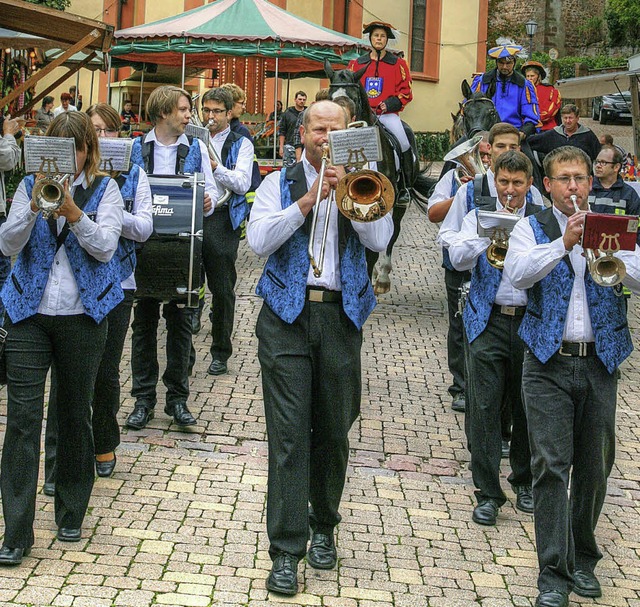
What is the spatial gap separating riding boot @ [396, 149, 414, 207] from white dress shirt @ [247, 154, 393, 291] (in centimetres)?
660

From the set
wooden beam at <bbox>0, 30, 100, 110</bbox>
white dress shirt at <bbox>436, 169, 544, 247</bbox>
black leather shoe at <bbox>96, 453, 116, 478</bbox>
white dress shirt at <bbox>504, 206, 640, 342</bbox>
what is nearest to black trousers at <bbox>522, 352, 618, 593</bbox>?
white dress shirt at <bbox>504, 206, 640, 342</bbox>

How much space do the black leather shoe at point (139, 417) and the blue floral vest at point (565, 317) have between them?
3291mm

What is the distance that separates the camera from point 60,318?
554 centimetres

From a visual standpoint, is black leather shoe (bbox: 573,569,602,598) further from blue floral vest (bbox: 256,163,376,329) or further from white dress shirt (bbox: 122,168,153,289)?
white dress shirt (bbox: 122,168,153,289)

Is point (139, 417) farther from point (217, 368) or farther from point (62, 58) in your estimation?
point (62, 58)

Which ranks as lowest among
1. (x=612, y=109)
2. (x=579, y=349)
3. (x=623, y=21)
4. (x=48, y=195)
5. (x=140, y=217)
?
(x=579, y=349)

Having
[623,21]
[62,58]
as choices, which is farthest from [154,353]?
[623,21]

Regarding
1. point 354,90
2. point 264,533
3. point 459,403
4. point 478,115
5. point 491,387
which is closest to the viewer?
point 264,533

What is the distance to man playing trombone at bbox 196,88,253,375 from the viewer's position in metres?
8.84

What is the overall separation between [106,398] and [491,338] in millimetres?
2242

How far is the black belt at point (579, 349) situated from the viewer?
17.4ft

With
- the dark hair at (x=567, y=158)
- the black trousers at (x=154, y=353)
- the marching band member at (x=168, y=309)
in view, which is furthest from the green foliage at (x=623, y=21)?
the dark hair at (x=567, y=158)

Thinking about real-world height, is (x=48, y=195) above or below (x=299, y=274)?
above

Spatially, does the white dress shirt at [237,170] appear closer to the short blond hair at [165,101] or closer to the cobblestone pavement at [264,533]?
the short blond hair at [165,101]
